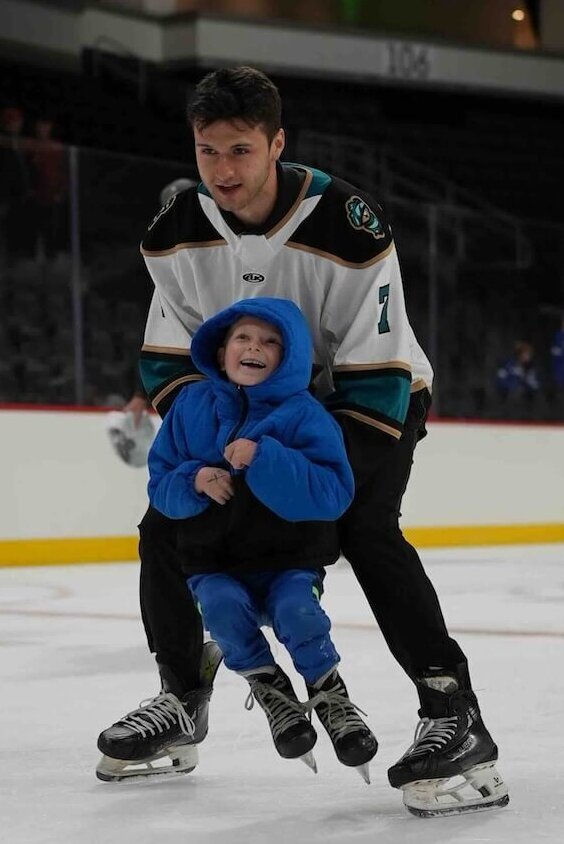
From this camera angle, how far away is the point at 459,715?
2.03 m

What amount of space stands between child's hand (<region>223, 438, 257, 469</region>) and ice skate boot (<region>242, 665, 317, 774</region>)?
31 cm

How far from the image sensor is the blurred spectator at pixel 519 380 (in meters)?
9.96

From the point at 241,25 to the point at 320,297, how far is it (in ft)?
42.0

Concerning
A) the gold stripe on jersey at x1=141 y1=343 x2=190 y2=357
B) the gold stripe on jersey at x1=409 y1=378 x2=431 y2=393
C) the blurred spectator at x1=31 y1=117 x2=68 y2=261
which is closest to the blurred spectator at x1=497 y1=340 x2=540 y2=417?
the blurred spectator at x1=31 y1=117 x2=68 y2=261

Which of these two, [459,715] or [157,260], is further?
[157,260]

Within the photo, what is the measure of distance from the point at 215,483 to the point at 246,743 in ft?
2.46

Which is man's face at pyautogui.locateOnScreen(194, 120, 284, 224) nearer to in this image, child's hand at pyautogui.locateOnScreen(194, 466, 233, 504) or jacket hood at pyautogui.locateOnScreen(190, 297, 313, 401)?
jacket hood at pyautogui.locateOnScreen(190, 297, 313, 401)

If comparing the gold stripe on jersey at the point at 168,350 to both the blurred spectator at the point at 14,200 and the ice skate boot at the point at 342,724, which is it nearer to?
the ice skate boot at the point at 342,724

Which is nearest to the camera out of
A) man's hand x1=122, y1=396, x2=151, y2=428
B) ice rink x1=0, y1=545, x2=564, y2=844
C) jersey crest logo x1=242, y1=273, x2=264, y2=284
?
ice rink x1=0, y1=545, x2=564, y2=844

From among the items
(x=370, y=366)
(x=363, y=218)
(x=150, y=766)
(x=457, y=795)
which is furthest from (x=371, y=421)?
(x=150, y=766)

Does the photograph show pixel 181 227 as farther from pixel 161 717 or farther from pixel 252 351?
pixel 161 717

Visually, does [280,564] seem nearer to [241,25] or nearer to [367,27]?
[241,25]

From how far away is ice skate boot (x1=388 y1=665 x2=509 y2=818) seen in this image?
6.45ft

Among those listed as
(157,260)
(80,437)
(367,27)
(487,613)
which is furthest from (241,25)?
(157,260)
